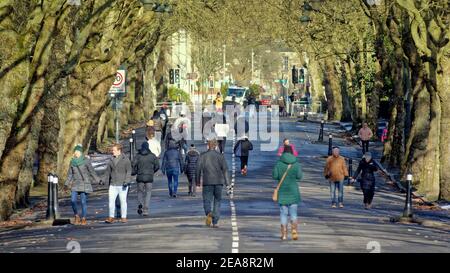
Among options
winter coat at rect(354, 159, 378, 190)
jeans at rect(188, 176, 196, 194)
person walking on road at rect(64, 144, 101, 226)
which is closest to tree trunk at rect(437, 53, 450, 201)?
winter coat at rect(354, 159, 378, 190)

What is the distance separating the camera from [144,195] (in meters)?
30.2

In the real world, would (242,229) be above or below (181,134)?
below

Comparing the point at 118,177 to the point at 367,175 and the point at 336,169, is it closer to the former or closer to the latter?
the point at 336,169

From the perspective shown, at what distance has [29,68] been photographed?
33.1 m

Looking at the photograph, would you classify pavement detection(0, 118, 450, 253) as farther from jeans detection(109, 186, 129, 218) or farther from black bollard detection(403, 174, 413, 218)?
black bollard detection(403, 174, 413, 218)

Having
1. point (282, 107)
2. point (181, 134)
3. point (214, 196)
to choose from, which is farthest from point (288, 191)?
point (282, 107)

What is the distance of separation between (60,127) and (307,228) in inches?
733

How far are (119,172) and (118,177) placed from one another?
0.36ft

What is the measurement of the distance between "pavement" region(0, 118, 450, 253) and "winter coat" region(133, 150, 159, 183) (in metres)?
0.94

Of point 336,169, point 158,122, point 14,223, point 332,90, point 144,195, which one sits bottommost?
point 14,223
